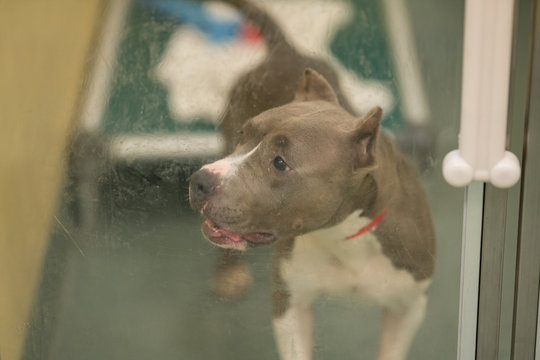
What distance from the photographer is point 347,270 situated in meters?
1.07

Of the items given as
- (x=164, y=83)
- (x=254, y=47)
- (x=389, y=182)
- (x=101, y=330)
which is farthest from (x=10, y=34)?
(x=389, y=182)

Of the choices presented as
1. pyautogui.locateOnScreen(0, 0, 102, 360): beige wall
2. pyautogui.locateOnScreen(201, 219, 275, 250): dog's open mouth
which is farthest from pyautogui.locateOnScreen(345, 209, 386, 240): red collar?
pyautogui.locateOnScreen(0, 0, 102, 360): beige wall

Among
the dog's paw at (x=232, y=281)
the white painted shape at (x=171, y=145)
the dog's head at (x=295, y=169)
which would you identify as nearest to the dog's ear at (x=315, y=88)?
the dog's head at (x=295, y=169)

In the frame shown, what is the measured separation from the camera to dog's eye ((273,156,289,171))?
0.98 m

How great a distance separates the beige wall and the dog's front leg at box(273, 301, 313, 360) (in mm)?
387

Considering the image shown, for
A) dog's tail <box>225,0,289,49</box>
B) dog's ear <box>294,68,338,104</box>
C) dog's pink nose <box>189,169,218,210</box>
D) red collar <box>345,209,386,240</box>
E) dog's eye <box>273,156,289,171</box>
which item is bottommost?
red collar <box>345,209,386,240</box>

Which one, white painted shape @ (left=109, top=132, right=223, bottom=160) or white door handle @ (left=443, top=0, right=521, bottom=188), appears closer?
white door handle @ (left=443, top=0, right=521, bottom=188)

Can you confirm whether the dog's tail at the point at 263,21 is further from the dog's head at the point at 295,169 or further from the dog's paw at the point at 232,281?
the dog's paw at the point at 232,281

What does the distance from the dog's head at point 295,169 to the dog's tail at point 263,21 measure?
61 millimetres

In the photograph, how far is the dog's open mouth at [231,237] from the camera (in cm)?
102

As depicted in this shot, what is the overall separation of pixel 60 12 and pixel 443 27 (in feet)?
1.72

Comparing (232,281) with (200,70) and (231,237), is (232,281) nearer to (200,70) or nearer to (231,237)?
(231,237)

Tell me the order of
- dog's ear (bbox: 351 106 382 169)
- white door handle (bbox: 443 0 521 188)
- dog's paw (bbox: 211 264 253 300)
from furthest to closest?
dog's paw (bbox: 211 264 253 300)
dog's ear (bbox: 351 106 382 169)
white door handle (bbox: 443 0 521 188)

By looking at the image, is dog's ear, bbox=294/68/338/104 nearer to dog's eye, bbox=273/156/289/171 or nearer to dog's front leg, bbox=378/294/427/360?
dog's eye, bbox=273/156/289/171
